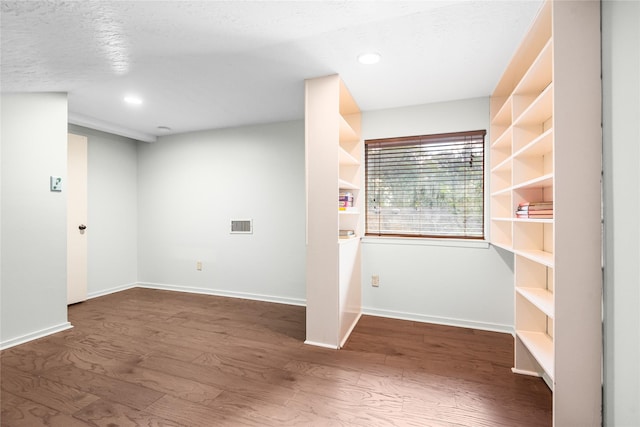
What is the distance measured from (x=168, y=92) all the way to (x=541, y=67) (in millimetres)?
2960

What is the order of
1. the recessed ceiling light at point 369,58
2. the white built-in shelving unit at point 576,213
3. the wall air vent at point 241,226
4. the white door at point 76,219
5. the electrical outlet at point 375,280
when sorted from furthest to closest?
the wall air vent at point 241,226
the white door at point 76,219
the electrical outlet at point 375,280
the recessed ceiling light at point 369,58
the white built-in shelving unit at point 576,213

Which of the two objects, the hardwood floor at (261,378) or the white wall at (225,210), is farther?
the white wall at (225,210)

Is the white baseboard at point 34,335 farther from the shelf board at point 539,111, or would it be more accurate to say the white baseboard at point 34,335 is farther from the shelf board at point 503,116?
the shelf board at point 503,116

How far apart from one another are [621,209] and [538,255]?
0.67 m

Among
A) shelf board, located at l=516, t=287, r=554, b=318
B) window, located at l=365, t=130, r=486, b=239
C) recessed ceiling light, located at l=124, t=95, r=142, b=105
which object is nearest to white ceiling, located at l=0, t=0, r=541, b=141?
recessed ceiling light, located at l=124, t=95, r=142, b=105

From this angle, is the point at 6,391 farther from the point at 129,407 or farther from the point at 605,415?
the point at 605,415

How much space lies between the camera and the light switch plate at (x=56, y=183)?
9.05 feet

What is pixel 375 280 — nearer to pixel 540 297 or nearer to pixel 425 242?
pixel 425 242

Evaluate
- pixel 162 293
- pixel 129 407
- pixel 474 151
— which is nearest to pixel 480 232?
pixel 474 151

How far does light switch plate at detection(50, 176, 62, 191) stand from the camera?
2760 mm

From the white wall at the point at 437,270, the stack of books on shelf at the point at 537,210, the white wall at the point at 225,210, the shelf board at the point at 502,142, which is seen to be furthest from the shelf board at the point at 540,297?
the white wall at the point at 225,210

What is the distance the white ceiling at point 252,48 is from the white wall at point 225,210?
879 millimetres

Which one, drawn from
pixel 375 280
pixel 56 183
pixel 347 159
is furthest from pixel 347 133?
pixel 56 183

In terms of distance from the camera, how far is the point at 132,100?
9.75 feet
